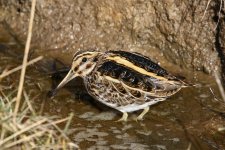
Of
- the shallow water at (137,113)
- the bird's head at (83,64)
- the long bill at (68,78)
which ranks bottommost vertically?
the shallow water at (137,113)

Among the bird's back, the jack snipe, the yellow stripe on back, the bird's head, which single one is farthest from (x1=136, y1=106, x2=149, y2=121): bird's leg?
the bird's head

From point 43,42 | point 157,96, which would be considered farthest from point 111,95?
point 43,42

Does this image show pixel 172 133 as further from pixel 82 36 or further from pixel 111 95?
pixel 82 36

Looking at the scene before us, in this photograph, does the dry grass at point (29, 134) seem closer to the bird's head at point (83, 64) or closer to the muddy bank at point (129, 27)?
the bird's head at point (83, 64)

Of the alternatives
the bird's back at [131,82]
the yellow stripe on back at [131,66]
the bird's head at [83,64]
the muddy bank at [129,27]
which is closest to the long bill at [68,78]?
the bird's head at [83,64]

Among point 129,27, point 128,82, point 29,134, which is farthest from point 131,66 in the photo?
point 29,134

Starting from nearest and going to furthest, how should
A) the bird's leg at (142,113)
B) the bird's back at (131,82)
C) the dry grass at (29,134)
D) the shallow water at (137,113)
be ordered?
the dry grass at (29,134), the shallow water at (137,113), the bird's back at (131,82), the bird's leg at (142,113)
